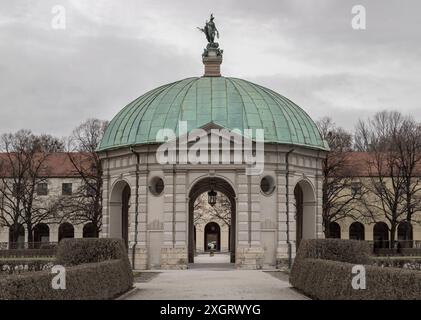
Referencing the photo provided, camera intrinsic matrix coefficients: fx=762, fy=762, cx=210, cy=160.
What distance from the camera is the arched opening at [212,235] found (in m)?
89.1

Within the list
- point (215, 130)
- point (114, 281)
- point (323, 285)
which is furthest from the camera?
point (215, 130)

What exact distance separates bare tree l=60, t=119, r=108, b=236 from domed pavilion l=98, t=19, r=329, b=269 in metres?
14.5

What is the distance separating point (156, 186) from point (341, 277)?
2104 centimetres

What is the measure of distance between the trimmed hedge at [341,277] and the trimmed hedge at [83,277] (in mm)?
6527

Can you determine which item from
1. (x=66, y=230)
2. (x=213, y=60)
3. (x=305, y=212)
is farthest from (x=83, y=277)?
(x=66, y=230)

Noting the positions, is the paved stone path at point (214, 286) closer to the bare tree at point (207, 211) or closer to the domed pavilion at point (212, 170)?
the domed pavilion at point (212, 170)

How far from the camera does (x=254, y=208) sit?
40.3 metres

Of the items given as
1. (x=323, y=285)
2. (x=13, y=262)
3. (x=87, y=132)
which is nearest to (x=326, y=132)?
(x=87, y=132)

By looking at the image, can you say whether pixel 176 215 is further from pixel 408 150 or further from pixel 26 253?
pixel 408 150

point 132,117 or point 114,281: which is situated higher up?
point 132,117

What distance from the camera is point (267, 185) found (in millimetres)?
42000

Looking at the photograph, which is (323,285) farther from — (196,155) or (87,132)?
(87,132)

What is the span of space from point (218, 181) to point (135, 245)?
6646 millimetres
